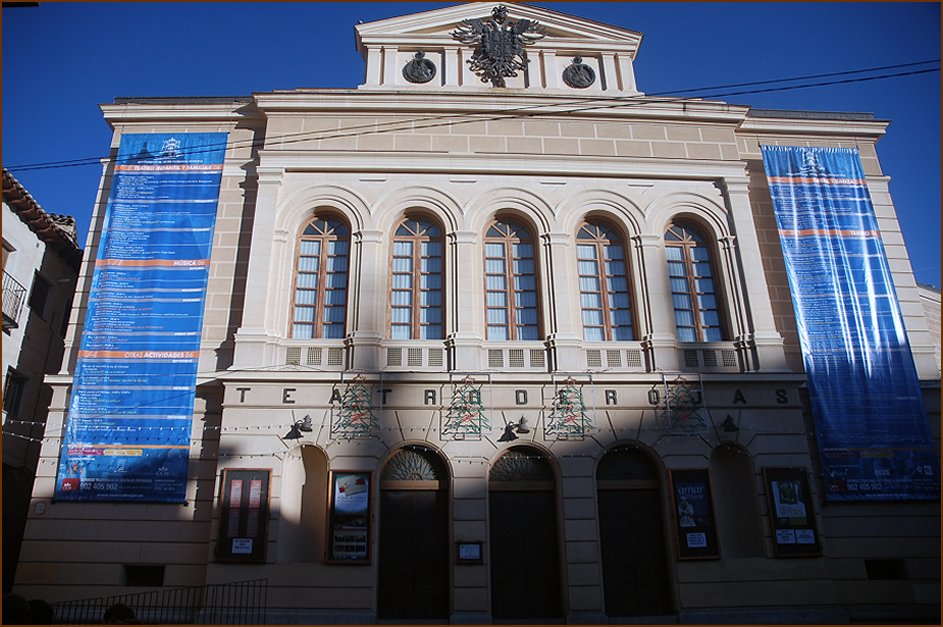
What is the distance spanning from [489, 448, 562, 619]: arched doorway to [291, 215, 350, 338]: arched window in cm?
524

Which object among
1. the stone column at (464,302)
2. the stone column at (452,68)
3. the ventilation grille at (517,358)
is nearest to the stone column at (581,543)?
the ventilation grille at (517,358)

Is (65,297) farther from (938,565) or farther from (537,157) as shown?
(938,565)

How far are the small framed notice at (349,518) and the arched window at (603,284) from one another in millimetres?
6463

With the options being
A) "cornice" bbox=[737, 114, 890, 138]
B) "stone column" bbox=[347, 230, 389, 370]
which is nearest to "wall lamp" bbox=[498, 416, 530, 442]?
"stone column" bbox=[347, 230, 389, 370]

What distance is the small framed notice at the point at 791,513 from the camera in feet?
50.0

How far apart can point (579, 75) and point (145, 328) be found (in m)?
13.4

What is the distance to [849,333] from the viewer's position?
17672 mm

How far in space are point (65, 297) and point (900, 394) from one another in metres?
23.3

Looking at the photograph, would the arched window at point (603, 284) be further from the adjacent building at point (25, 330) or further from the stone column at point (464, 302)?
the adjacent building at point (25, 330)

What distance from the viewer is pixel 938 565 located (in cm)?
1587

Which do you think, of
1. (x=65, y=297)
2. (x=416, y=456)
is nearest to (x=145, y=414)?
(x=416, y=456)

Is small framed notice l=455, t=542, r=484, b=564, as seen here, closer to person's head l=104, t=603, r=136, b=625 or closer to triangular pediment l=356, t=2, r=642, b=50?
person's head l=104, t=603, r=136, b=625

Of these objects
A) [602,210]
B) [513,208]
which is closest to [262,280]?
[513,208]

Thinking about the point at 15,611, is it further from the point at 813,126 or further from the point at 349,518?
the point at 813,126
